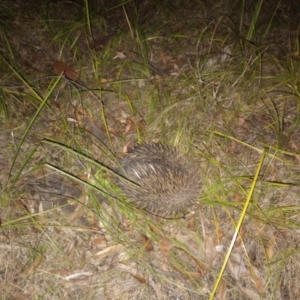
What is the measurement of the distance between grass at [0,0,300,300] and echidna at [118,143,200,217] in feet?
0.38

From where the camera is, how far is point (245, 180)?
2.29 metres

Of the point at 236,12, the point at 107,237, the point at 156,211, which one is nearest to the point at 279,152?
the point at 156,211

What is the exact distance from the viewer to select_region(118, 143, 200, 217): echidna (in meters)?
1.96

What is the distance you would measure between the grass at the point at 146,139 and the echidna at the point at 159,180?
0.12 metres

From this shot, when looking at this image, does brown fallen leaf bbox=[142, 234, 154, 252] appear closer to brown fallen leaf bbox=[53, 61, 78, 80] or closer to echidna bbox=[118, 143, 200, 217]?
echidna bbox=[118, 143, 200, 217]

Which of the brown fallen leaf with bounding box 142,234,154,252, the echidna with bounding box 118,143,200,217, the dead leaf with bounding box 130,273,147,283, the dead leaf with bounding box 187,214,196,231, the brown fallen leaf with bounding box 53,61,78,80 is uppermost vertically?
the brown fallen leaf with bounding box 53,61,78,80

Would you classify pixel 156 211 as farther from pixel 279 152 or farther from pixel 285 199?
pixel 279 152

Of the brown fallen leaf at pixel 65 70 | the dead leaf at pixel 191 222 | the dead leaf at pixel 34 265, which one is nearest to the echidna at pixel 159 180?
the dead leaf at pixel 191 222

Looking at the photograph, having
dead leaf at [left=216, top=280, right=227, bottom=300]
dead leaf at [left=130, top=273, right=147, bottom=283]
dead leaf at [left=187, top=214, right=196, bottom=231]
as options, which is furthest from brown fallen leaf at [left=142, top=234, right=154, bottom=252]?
dead leaf at [left=216, top=280, right=227, bottom=300]

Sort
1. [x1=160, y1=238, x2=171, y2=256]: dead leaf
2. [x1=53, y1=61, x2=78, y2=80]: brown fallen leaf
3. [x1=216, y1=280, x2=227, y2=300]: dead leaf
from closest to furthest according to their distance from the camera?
[x1=216, y1=280, x2=227, y2=300]: dead leaf, [x1=160, y1=238, x2=171, y2=256]: dead leaf, [x1=53, y1=61, x2=78, y2=80]: brown fallen leaf

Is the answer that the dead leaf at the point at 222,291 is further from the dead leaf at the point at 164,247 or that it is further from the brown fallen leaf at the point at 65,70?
the brown fallen leaf at the point at 65,70

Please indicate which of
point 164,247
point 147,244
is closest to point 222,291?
point 164,247

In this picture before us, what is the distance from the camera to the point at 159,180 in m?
1.95

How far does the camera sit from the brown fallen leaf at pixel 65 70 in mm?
2766
